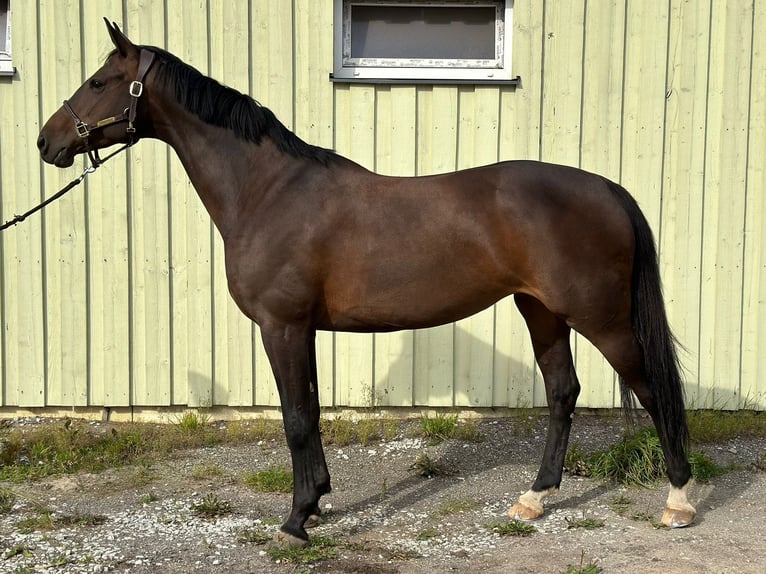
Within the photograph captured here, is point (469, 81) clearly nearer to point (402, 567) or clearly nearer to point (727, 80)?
point (727, 80)

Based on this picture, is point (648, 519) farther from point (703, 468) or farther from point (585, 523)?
point (703, 468)

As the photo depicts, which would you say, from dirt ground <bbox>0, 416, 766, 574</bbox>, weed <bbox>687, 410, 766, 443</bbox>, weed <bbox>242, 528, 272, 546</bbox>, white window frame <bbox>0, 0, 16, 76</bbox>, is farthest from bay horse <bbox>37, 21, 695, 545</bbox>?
white window frame <bbox>0, 0, 16, 76</bbox>

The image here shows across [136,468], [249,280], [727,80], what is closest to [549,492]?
[249,280]

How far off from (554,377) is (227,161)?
2.16 meters

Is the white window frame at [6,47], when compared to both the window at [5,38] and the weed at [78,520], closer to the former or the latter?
the window at [5,38]

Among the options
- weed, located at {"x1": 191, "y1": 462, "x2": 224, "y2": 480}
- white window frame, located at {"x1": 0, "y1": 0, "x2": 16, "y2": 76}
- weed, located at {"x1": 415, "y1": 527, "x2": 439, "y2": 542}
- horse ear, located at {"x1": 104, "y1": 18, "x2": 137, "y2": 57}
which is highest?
white window frame, located at {"x1": 0, "y1": 0, "x2": 16, "y2": 76}

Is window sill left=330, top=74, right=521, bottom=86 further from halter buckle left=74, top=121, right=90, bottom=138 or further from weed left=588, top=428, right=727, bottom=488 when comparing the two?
weed left=588, top=428, right=727, bottom=488

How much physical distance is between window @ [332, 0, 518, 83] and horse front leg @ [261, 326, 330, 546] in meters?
2.60

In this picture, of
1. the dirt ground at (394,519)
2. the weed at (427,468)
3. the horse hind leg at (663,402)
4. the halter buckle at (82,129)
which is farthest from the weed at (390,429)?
the halter buckle at (82,129)

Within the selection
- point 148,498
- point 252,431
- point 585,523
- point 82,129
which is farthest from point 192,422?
point 585,523

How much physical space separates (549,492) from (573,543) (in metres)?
0.43

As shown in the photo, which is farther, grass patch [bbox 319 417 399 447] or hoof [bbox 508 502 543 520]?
grass patch [bbox 319 417 399 447]

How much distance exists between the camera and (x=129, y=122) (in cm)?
349

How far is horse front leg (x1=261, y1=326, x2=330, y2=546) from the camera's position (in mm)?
3418
